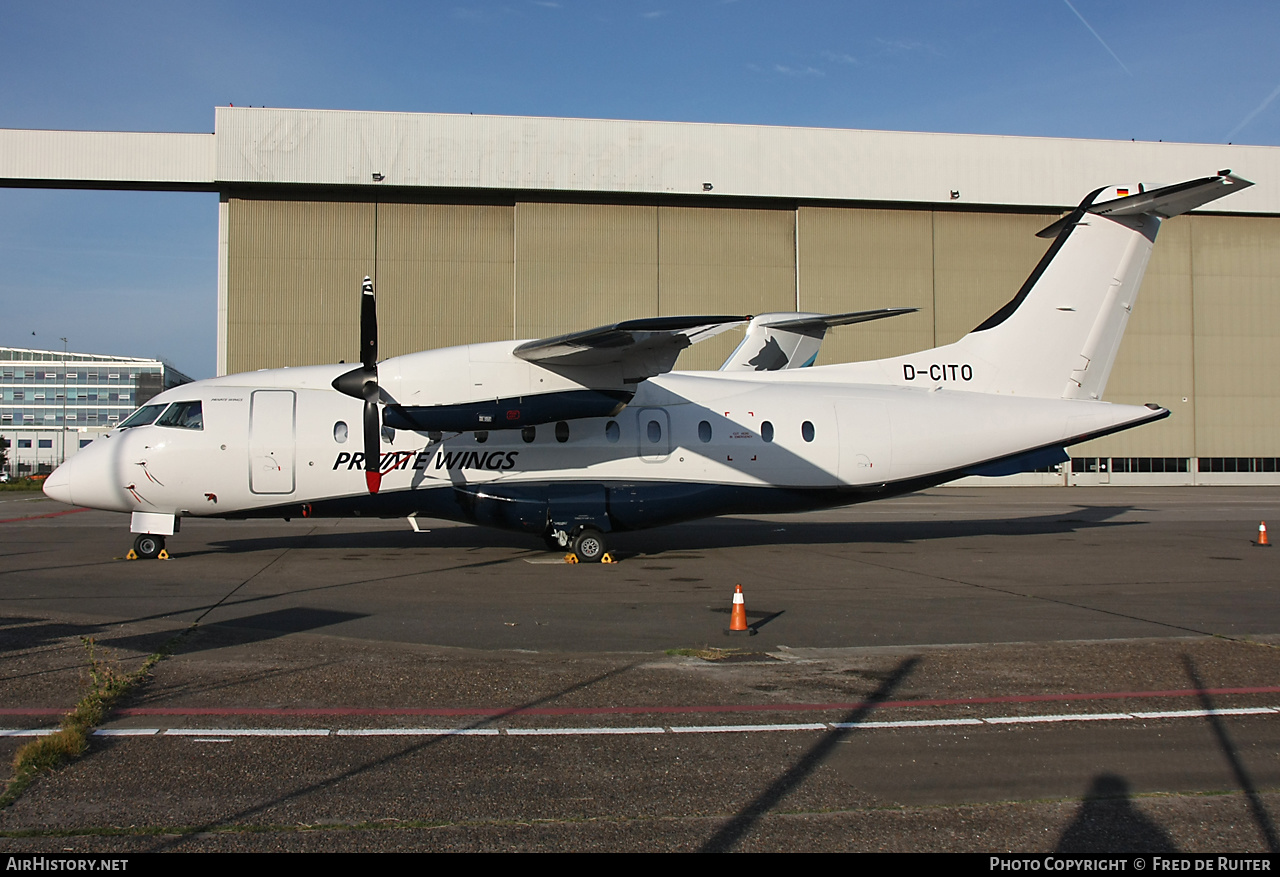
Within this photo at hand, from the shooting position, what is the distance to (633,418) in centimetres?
1650

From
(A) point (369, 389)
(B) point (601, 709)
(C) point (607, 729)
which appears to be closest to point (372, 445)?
(A) point (369, 389)

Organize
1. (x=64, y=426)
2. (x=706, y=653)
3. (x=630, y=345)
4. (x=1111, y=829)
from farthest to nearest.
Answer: (x=64, y=426), (x=630, y=345), (x=706, y=653), (x=1111, y=829)

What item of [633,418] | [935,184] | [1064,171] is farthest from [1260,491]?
[633,418]

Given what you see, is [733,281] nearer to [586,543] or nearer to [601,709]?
[586,543]

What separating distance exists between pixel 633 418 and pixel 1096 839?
41.4 feet

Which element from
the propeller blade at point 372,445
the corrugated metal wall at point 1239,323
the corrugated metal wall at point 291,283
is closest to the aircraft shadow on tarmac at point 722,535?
the propeller blade at point 372,445

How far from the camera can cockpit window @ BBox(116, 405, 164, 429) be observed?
50.5ft

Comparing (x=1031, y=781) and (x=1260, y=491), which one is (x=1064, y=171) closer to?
(x=1260, y=491)

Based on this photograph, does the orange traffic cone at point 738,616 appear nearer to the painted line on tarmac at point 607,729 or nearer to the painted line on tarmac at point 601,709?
the painted line on tarmac at point 601,709

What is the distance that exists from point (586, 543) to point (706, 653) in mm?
7550

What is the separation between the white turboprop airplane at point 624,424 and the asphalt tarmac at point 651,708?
1609mm

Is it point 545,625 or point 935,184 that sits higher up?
point 935,184

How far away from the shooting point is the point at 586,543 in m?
15.8

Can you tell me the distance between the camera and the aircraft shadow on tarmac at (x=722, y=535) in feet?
59.9
